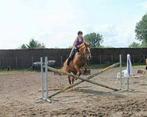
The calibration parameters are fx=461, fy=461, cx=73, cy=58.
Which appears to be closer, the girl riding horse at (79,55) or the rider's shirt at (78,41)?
the girl riding horse at (79,55)

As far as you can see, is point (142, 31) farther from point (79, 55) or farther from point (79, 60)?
point (79, 55)

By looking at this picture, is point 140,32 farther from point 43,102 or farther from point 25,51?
point 43,102

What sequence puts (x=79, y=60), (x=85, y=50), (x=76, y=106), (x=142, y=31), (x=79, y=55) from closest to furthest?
(x=76, y=106)
(x=85, y=50)
(x=79, y=55)
(x=79, y=60)
(x=142, y=31)

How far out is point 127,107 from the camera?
11258 mm

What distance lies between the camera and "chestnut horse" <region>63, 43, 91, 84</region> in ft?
56.2

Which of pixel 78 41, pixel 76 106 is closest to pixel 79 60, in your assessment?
pixel 78 41

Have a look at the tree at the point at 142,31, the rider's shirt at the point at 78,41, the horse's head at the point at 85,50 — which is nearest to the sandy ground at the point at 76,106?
the horse's head at the point at 85,50

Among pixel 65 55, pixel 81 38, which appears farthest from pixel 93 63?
pixel 81 38

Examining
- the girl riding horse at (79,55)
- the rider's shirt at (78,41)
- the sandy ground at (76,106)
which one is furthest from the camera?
the rider's shirt at (78,41)

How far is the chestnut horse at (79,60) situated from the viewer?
17.1m

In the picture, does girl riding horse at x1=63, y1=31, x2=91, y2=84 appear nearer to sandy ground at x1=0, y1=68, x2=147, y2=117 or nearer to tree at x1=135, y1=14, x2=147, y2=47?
sandy ground at x1=0, y1=68, x2=147, y2=117

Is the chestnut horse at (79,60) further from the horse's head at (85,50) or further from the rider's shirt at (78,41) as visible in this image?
the rider's shirt at (78,41)

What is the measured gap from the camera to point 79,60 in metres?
17.7

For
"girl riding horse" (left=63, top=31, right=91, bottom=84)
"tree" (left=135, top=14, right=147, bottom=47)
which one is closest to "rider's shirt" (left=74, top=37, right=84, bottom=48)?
"girl riding horse" (left=63, top=31, right=91, bottom=84)
